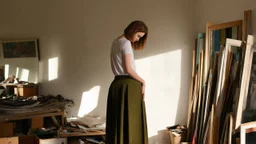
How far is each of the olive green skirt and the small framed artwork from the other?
55.3 inches

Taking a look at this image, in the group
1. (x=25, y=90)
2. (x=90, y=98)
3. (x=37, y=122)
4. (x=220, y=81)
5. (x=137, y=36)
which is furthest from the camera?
(x=90, y=98)

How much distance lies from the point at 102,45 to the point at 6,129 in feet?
4.52

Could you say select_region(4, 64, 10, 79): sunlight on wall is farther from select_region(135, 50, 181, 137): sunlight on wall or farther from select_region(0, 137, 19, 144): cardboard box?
select_region(135, 50, 181, 137): sunlight on wall

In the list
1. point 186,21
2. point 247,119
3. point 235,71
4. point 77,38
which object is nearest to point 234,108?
point 247,119

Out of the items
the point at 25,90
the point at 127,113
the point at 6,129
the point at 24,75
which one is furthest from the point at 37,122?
the point at 127,113

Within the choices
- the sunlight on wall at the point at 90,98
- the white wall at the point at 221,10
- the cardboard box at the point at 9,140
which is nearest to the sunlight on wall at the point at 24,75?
the sunlight on wall at the point at 90,98

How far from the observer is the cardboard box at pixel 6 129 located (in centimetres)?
276

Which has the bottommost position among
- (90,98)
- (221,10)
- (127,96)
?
(90,98)

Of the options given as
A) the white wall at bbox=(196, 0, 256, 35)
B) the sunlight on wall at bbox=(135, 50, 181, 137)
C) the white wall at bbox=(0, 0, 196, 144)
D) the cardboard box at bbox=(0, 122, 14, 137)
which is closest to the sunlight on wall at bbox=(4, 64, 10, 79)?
the white wall at bbox=(0, 0, 196, 144)

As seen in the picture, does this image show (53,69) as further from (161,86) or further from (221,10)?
(221,10)

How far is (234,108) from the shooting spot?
2256 millimetres

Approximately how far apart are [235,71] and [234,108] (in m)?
0.32

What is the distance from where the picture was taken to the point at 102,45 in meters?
3.17

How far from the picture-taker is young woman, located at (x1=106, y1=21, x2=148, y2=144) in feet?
7.18
